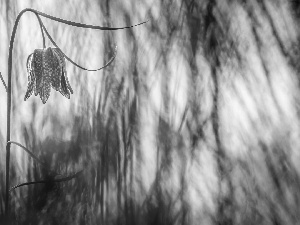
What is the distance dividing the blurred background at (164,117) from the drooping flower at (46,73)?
5 cm

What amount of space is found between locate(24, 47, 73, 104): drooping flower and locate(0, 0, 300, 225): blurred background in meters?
0.05

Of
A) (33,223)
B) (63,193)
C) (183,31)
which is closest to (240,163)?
(183,31)

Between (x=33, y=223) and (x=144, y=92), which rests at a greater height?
(x=144, y=92)

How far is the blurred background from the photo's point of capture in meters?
0.87

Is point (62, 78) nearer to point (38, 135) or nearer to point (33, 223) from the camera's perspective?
point (38, 135)

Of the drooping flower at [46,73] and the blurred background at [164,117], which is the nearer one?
the blurred background at [164,117]

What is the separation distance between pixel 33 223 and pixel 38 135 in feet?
0.77

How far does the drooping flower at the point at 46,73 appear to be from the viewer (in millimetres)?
983

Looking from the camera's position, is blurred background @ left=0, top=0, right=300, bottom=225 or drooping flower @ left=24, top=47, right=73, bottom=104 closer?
blurred background @ left=0, top=0, right=300, bottom=225

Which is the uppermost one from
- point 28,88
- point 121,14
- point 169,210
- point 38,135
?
point 121,14

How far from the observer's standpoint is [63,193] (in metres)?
1.04

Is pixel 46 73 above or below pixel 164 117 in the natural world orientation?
above

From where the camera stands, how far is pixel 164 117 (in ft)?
Result: 3.18

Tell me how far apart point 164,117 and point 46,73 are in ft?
1.03
